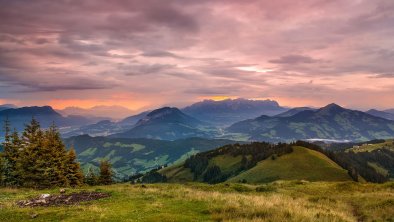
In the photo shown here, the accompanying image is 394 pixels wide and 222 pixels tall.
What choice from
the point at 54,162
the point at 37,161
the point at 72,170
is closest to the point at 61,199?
the point at 37,161

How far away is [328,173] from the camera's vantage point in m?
166

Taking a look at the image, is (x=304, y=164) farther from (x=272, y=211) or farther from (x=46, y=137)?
(x=272, y=211)

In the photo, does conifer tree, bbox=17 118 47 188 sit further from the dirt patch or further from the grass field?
the grass field

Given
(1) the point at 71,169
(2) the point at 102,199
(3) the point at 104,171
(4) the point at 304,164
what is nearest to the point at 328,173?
(4) the point at 304,164

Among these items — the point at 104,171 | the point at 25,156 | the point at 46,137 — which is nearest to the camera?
→ the point at 25,156

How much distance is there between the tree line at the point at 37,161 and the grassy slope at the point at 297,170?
109 metres

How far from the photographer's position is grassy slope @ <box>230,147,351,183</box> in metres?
164

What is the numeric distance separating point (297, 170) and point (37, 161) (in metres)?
136

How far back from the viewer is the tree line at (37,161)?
2890 inches

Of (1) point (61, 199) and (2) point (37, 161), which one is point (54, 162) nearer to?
(2) point (37, 161)

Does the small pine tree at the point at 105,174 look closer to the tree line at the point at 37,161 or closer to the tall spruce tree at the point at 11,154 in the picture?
the tree line at the point at 37,161

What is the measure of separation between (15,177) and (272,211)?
7167 cm

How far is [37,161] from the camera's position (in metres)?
71.2

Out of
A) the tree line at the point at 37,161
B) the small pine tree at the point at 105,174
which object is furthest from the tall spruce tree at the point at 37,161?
the small pine tree at the point at 105,174
